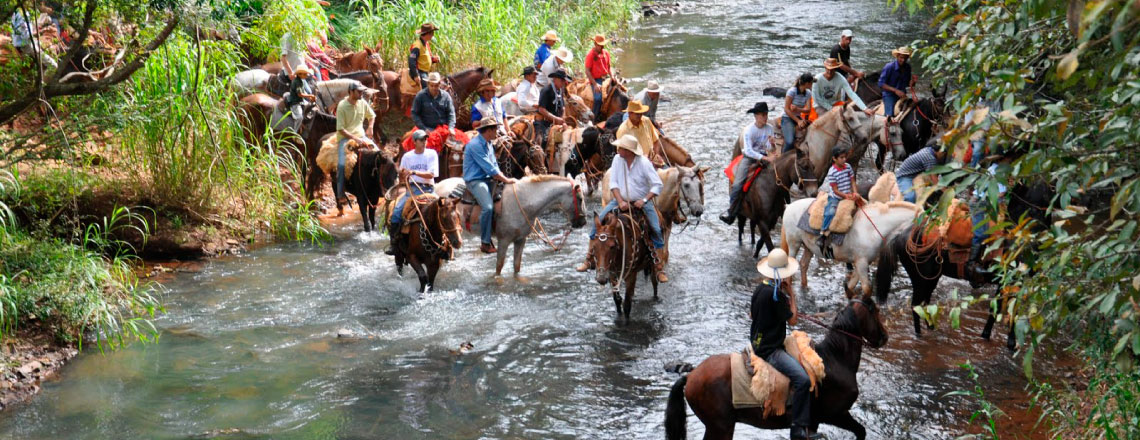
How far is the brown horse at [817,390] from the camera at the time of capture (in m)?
6.88

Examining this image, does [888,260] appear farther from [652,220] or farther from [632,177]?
[632,177]

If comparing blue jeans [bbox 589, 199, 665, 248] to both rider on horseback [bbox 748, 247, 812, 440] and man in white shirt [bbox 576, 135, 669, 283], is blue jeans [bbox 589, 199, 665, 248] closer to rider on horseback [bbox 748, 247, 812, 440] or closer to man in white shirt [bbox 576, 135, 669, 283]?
man in white shirt [bbox 576, 135, 669, 283]

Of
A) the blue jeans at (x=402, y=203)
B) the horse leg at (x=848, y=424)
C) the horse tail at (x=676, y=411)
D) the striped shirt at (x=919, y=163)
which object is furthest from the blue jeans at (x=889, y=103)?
the horse tail at (x=676, y=411)

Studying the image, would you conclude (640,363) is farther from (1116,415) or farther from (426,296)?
(1116,415)

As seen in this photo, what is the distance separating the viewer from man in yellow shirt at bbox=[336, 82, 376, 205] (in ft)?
44.5

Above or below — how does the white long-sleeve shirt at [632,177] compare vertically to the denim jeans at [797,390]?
above

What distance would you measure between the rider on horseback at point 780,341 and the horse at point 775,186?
5.10m

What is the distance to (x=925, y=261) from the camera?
379 inches

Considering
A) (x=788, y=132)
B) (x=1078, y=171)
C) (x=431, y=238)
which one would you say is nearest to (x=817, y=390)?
(x=1078, y=171)

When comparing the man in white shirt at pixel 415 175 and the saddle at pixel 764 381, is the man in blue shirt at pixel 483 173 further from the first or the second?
the saddle at pixel 764 381

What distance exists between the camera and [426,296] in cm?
1117

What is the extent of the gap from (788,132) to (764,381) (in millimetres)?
7573

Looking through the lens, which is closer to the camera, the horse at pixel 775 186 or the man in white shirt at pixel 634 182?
the man in white shirt at pixel 634 182

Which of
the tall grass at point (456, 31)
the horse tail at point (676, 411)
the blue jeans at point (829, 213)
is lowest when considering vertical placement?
the horse tail at point (676, 411)
